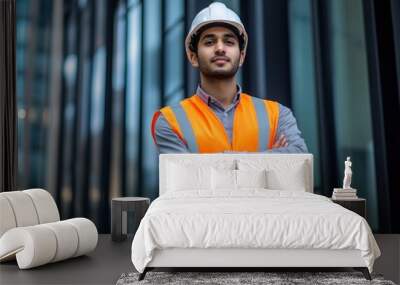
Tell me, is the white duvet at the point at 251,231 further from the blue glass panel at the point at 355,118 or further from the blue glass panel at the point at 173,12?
the blue glass panel at the point at 173,12

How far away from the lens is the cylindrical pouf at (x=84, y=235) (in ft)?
12.2

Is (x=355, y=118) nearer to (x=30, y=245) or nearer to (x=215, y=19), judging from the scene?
(x=215, y=19)

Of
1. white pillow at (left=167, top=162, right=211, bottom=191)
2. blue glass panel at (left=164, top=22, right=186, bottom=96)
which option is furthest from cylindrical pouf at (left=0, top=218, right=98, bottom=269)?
blue glass panel at (left=164, top=22, right=186, bottom=96)

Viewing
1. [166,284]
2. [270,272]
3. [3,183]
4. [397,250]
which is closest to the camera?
[166,284]

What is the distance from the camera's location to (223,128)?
16.0 feet

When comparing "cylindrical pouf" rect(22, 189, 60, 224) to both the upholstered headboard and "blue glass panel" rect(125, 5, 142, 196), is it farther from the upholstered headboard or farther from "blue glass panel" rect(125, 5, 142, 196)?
"blue glass panel" rect(125, 5, 142, 196)

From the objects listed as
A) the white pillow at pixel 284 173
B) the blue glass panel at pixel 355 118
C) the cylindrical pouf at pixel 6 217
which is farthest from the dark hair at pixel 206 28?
the cylindrical pouf at pixel 6 217

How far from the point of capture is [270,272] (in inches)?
129

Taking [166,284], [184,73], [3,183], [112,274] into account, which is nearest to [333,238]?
[166,284]

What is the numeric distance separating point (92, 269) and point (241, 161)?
5.82 feet

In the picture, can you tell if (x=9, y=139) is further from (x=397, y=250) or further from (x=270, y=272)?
(x=397, y=250)

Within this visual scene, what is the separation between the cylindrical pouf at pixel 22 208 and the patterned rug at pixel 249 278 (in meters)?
0.92

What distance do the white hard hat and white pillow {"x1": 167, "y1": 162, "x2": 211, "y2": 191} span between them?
1.33 metres

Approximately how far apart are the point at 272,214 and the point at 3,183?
2922 mm
